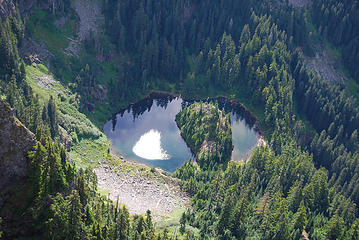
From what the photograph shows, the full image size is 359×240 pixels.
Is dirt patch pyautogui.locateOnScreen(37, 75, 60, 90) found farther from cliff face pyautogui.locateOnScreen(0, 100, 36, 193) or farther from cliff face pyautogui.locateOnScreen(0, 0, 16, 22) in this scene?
cliff face pyautogui.locateOnScreen(0, 100, 36, 193)

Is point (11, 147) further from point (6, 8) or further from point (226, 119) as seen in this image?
point (226, 119)

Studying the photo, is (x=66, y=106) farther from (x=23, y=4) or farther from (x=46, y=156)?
(x=46, y=156)

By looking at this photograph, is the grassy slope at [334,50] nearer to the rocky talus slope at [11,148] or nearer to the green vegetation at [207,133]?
the green vegetation at [207,133]

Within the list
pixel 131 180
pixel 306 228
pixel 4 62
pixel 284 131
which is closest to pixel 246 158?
pixel 284 131

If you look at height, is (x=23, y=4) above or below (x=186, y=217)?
above

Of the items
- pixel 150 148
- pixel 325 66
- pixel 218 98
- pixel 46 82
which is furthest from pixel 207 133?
pixel 325 66

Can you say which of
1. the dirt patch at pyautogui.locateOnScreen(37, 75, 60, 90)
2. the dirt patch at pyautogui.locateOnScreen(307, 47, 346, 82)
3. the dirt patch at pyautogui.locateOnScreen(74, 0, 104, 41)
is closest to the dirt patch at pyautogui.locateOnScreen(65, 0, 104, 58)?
the dirt patch at pyautogui.locateOnScreen(74, 0, 104, 41)

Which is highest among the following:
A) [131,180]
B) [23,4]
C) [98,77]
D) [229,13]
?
[229,13]
